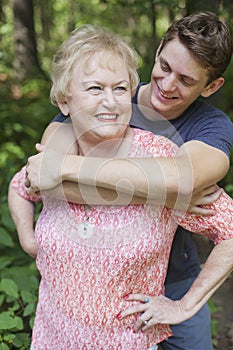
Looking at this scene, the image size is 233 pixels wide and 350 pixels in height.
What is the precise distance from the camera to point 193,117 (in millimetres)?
2002

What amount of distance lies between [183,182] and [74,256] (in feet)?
1.38

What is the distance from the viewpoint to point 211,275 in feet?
5.50

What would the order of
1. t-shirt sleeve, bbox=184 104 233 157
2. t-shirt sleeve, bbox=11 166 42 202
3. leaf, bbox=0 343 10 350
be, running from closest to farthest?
t-shirt sleeve, bbox=184 104 233 157
t-shirt sleeve, bbox=11 166 42 202
leaf, bbox=0 343 10 350

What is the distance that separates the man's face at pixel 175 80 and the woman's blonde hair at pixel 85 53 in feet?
1.14

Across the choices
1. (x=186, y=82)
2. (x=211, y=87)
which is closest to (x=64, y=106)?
(x=186, y=82)

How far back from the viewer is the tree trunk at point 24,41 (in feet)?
26.7

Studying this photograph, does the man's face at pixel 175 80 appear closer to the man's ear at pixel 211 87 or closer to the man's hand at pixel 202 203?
the man's ear at pixel 211 87

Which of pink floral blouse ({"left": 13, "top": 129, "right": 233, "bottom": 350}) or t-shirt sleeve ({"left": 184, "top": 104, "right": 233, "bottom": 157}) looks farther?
t-shirt sleeve ({"left": 184, "top": 104, "right": 233, "bottom": 157})

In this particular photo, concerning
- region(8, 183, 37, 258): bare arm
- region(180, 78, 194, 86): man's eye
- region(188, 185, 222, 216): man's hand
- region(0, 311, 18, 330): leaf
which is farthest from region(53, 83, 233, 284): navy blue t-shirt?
region(0, 311, 18, 330): leaf

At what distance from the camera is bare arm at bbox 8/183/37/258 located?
6.27 feet

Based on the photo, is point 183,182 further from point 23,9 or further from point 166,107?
point 23,9

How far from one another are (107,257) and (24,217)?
508 mm

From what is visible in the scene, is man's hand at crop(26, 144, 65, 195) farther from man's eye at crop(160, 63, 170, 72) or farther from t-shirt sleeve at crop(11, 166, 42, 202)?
man's eye at crop(160, 63, 170, 72)

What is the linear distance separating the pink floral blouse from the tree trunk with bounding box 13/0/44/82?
6742 millimetres
